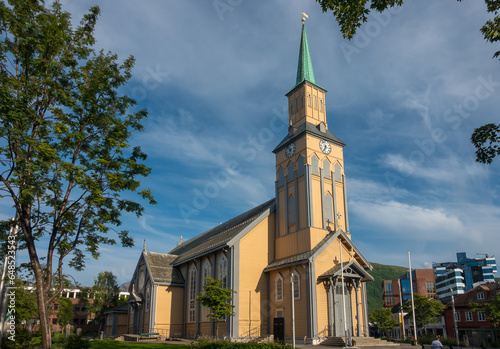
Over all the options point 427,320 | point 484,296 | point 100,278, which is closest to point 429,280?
point 484,296

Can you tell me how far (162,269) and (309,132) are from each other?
22.7 metres

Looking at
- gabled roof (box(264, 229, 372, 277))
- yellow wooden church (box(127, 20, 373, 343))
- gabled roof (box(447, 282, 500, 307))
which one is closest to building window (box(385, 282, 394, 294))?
gabled roof (box(447, 282, 500, 307))

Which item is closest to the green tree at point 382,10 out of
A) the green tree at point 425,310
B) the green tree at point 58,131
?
the green tree at point 58,131

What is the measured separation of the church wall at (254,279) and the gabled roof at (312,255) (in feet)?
3.65

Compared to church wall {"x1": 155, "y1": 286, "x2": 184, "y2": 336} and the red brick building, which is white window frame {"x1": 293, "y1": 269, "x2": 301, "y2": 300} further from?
the red brick building

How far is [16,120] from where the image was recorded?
15469 millimetres

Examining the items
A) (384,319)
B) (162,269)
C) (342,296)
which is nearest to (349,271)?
(342,296)

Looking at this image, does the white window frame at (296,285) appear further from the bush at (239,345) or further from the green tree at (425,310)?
the green tree at (425,310)

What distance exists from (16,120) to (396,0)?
1510 cm

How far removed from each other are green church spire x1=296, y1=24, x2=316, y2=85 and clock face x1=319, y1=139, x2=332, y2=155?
288 inches

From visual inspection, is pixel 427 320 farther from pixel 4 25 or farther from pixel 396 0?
pixel 4 25

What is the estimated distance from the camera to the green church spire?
4025 cm

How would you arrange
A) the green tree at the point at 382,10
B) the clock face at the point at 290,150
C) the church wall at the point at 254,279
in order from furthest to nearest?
the clock face at the point at 290,150 → the church wall at the point at 254,279 → the green tree at the point at 382,10

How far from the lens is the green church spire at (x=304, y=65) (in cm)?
4025
